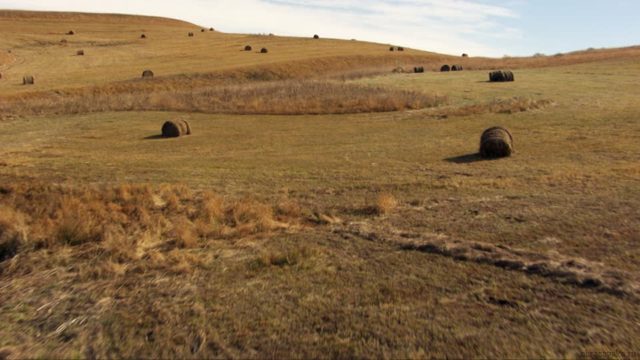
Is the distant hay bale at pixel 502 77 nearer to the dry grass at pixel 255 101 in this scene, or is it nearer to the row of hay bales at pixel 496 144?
the dry grass at pixel 255 101

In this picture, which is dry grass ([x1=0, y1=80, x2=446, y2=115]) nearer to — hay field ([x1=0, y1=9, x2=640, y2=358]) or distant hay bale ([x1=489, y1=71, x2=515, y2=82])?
hay field ([x1=0, y1=9, x2=640, y2=358])

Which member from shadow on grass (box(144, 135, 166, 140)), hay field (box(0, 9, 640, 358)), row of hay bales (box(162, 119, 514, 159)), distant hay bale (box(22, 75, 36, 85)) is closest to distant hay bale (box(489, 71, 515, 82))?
hay field (box(0, 9, 640, 358))

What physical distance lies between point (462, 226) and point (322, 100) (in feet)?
73.7

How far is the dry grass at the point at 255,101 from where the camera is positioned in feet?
95.9

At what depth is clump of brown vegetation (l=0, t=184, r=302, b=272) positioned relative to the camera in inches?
341

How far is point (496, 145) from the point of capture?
50.3 ft

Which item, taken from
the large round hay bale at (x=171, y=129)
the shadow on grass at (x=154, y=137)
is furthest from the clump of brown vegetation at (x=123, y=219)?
the large round hay bale at (x=171, y=129)

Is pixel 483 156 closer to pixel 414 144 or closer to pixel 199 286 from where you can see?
pixel 414 144

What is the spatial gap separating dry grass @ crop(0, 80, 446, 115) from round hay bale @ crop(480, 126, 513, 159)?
13.0m

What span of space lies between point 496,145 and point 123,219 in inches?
422

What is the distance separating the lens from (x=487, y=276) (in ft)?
23.0

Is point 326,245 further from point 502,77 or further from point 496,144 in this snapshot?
point 502,77

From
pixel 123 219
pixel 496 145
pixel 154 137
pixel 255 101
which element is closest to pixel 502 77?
pixel 255 101

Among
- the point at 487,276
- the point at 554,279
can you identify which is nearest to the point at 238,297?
the point at 487,276
